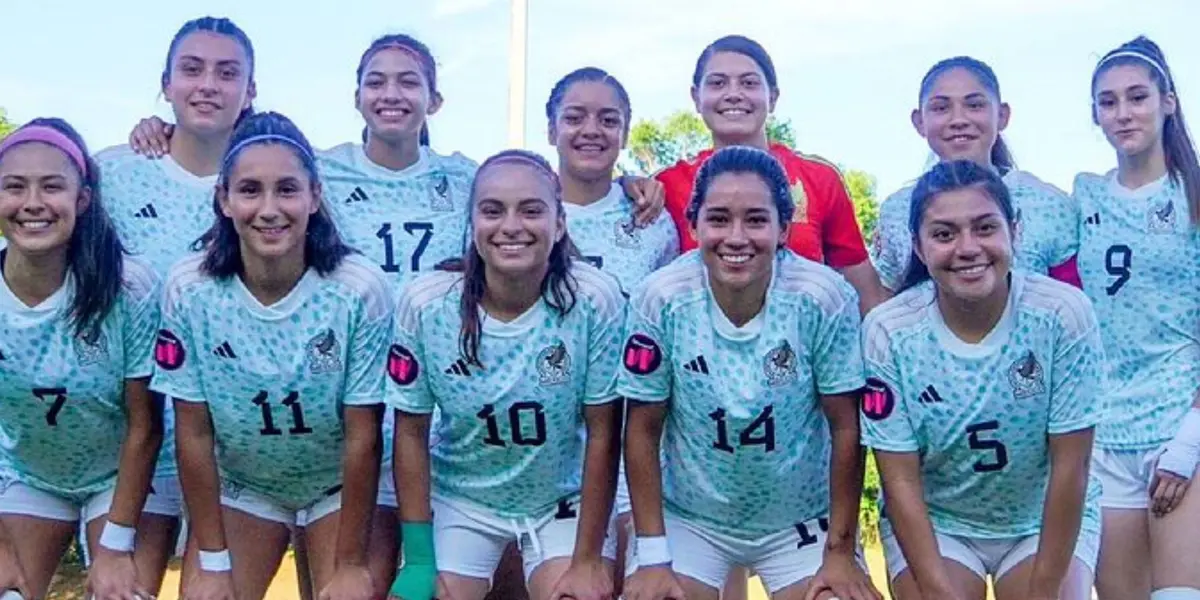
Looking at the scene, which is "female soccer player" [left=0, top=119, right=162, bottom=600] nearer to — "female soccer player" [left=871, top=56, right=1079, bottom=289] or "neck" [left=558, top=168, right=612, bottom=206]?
"neck" [left=558, top=168, right=612, bottom=206]

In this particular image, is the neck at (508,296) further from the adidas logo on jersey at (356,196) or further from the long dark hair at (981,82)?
the long dark hair at (981,82)

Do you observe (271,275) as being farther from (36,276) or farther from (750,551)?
(750,551)

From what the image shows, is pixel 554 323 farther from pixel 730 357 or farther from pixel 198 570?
pixel 198 570

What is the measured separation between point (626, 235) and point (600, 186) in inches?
9.5

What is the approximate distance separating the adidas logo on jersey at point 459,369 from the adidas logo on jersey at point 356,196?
982 mm

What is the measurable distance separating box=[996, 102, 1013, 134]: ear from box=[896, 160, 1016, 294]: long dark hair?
33.1 inches

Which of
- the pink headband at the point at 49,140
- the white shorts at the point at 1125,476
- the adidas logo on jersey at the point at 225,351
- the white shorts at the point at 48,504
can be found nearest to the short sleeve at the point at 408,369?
the adidas logo on jersey at the point at 225,351

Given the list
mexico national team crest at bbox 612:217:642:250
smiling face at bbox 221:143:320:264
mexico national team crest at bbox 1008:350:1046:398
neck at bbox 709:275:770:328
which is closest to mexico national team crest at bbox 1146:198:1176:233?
mexico national team crest at bbox 1008:350:1046:398

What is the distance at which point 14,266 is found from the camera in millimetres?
4133

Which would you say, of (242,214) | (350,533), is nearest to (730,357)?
(350,533)

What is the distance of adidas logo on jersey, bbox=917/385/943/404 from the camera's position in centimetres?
387

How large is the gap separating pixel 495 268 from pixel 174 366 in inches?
44.4

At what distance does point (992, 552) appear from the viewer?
4.01 m

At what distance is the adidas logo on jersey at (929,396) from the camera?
387cm
